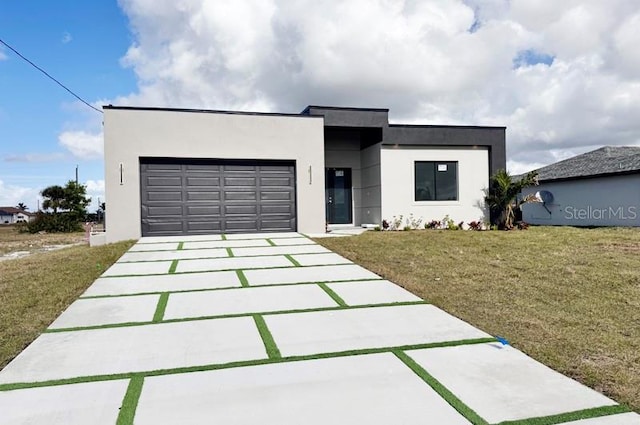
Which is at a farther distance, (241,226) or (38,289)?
(241,226)

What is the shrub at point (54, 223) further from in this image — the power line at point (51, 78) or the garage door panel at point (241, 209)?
the garage door panel at point (241, 209)

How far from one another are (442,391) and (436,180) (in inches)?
491

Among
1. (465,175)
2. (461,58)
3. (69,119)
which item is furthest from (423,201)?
(69,119)

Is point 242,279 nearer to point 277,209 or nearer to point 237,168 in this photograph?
point 277,209

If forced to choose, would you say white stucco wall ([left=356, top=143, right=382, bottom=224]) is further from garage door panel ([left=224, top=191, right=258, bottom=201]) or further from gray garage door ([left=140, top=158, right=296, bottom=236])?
garage door panel ([left=224, top=191, right=258, bottom=201])

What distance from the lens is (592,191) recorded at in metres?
18.1

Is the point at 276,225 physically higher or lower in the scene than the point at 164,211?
lower

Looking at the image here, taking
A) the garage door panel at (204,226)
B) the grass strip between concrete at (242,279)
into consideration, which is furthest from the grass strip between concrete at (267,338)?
the garage door panel at (204,226)

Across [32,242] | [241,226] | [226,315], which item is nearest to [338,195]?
[241,226]

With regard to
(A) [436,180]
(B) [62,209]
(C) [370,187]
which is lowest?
(B) [62,209]

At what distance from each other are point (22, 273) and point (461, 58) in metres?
13.2

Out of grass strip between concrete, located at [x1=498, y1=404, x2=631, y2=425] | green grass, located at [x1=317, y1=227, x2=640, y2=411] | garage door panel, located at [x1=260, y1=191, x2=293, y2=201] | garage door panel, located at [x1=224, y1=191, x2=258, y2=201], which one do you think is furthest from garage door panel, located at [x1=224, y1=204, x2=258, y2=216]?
grass strip between concrete, located at [x1=498, y1=404, x2=631, y2=425]

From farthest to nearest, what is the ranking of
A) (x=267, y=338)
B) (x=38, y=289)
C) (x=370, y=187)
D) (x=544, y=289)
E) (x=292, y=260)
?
(x=370, y=187) < (x=292, y=260) < (x=38, y=289) < (x=544, y=289) < (x=267, y=338)

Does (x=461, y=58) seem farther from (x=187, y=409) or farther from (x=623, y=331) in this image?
(x=187, y=409)
